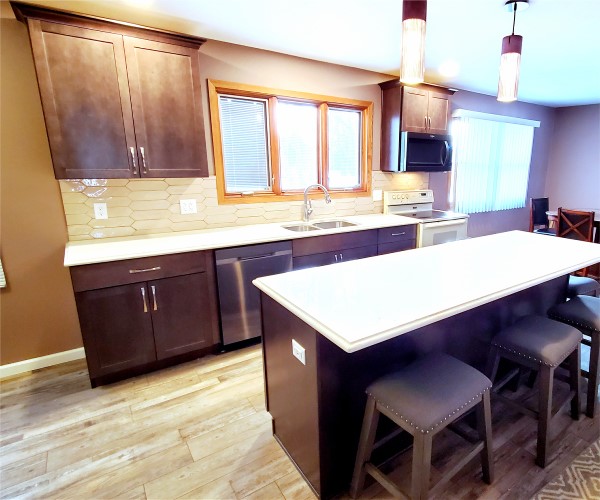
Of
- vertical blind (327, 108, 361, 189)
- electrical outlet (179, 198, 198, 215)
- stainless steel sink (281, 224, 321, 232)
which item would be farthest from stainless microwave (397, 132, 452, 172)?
electrical outlet (179, 198, 198, 215)

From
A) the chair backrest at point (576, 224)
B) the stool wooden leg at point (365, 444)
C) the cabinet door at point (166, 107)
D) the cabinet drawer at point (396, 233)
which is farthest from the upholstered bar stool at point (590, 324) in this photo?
the cabinet door at point (166, 107)

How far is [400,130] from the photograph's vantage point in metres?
3.46

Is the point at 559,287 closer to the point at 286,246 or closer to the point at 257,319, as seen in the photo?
the point at 286,246

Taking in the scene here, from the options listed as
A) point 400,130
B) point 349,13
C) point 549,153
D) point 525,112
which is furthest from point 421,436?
point 549,153

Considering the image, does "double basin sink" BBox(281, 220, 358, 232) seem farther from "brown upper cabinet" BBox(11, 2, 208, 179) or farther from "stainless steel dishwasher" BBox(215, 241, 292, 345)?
"brown upper cabinet" BBox(11, 2, 208, 179)

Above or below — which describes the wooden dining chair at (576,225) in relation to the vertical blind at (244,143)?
below

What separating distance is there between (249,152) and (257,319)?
151cm

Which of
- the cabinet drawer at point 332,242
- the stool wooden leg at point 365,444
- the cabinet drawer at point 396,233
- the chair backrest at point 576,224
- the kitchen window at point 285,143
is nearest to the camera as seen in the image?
the stool wooden leg at point 365,444

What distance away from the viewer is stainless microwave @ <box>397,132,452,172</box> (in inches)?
137

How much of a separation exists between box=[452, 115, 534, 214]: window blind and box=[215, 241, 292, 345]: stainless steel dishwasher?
318cm

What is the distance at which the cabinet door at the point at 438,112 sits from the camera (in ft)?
11.8

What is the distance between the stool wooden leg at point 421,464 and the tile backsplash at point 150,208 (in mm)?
2306

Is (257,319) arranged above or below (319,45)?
below

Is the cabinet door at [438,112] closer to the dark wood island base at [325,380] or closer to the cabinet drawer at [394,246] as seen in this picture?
the cabinet drawer at [394,246]
